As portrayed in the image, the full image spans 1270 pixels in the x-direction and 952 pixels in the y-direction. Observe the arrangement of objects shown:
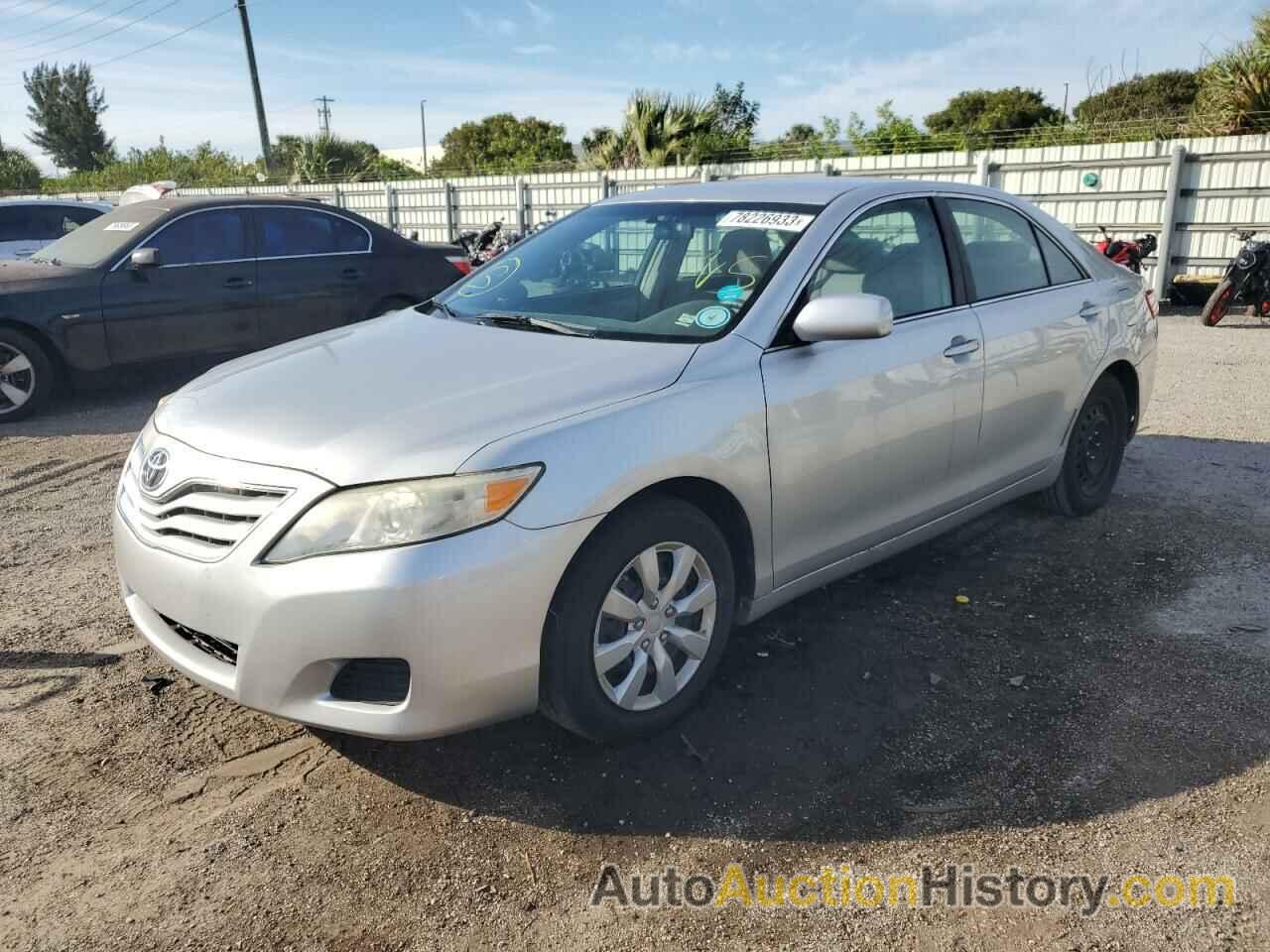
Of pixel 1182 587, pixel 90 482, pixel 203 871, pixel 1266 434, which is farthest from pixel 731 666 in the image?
pixel 1266 434

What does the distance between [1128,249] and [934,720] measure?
1080 centimetres

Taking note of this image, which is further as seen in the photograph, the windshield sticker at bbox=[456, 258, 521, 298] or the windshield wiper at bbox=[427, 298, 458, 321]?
the windshield sticker at bbox=[456, 258, 521, 298]

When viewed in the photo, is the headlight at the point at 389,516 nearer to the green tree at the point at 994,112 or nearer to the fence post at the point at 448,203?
the fence post at the point at 448,203

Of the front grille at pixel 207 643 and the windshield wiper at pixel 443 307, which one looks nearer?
the front grille at pixel 207 643

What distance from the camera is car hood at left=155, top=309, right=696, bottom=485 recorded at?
8.45 ft

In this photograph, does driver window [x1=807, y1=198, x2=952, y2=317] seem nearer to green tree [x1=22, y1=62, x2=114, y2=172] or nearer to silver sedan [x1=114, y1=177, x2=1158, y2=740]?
silver sedan [x1=114, y1=177, x2=1158, y2=740]

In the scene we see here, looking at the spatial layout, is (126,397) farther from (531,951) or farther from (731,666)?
(531,951)

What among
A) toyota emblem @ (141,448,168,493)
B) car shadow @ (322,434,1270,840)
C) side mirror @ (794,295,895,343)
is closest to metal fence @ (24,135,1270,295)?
car shadow @ (322,434,1270,840)

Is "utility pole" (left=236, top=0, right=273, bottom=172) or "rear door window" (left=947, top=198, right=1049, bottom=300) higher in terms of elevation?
"utility pole" (left=236, top=0, right=273, bottom=172)

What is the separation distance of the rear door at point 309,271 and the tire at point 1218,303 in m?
9.03

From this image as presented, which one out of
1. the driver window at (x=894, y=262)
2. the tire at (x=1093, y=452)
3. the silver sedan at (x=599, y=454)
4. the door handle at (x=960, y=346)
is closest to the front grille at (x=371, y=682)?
the silver sedan at (x=599, y=454)

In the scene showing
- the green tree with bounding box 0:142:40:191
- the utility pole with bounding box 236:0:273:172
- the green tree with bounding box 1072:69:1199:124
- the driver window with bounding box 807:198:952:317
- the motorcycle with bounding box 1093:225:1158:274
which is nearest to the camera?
the driver window with bounding box 807:198:952:317

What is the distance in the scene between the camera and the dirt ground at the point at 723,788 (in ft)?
7.75

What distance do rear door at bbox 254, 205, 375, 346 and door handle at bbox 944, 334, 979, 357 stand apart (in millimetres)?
5970
